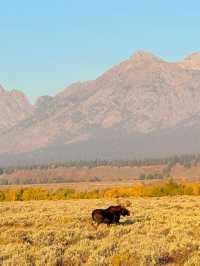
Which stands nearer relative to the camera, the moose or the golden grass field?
the golden grass field

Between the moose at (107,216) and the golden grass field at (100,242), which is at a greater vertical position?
the moose at (107,216)

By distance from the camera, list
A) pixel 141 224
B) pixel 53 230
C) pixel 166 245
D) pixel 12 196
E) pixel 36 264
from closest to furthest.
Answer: pixel 36 264, pixel 166 245, pixel 53 230, pixel 141 224, pixel 12 196

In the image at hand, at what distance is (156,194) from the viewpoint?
61281 millimetres

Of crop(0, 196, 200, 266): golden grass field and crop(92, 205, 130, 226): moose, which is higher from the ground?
crop(92, 205, 130, 226): moose

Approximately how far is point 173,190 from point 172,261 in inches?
1866

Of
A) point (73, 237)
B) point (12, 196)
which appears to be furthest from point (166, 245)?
point (12, 196)

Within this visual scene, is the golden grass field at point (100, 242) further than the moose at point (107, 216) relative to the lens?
No

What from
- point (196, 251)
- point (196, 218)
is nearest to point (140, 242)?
point (196, 251)

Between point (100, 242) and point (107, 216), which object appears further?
point (107, 216)

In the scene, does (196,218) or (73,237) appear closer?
(73,237)

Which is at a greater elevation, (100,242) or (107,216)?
(107,216)

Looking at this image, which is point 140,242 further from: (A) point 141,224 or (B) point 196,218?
(B) point 196,218

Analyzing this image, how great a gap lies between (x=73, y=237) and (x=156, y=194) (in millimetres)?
42788

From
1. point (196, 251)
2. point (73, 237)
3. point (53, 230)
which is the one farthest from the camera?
point (53, 230)
